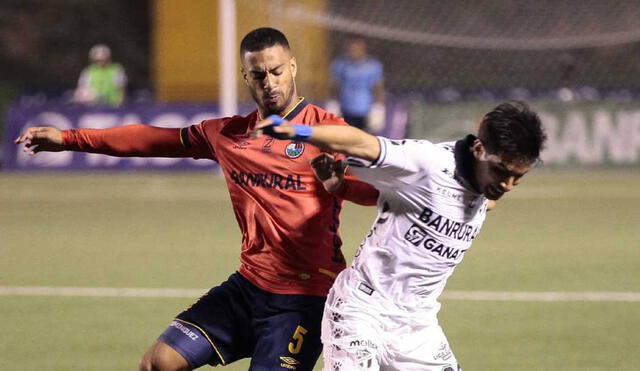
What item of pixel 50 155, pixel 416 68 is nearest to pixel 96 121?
pixel 50 155

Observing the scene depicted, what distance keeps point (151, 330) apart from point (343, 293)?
385 centimetres

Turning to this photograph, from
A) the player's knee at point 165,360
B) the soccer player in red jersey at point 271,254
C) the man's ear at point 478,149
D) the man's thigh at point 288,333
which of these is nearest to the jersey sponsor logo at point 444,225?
the man's ear at point 478,149

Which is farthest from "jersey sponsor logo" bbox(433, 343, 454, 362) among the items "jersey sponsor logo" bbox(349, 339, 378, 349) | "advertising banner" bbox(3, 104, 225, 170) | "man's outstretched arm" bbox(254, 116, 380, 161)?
"advertising banner" bbox(3, 104, 225, 170)

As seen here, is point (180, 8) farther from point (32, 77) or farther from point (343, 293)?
point (343, 293)

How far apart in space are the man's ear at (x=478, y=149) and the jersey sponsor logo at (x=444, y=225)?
0.95 feet

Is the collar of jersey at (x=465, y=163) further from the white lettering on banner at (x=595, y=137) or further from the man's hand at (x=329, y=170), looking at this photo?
the white lettering on banner at (x=595, y=137)

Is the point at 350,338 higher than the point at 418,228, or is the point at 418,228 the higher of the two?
the point at 418,228

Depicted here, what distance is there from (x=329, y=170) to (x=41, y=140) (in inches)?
58.4

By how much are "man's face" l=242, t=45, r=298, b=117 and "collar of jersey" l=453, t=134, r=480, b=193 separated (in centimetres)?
100

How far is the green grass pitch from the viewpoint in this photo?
791 centimetres

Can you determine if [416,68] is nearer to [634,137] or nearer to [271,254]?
[634,137]

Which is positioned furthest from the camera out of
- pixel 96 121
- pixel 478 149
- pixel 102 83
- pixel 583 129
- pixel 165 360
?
pixel 102 83

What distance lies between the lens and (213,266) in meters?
11.2

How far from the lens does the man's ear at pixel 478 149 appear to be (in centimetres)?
470
